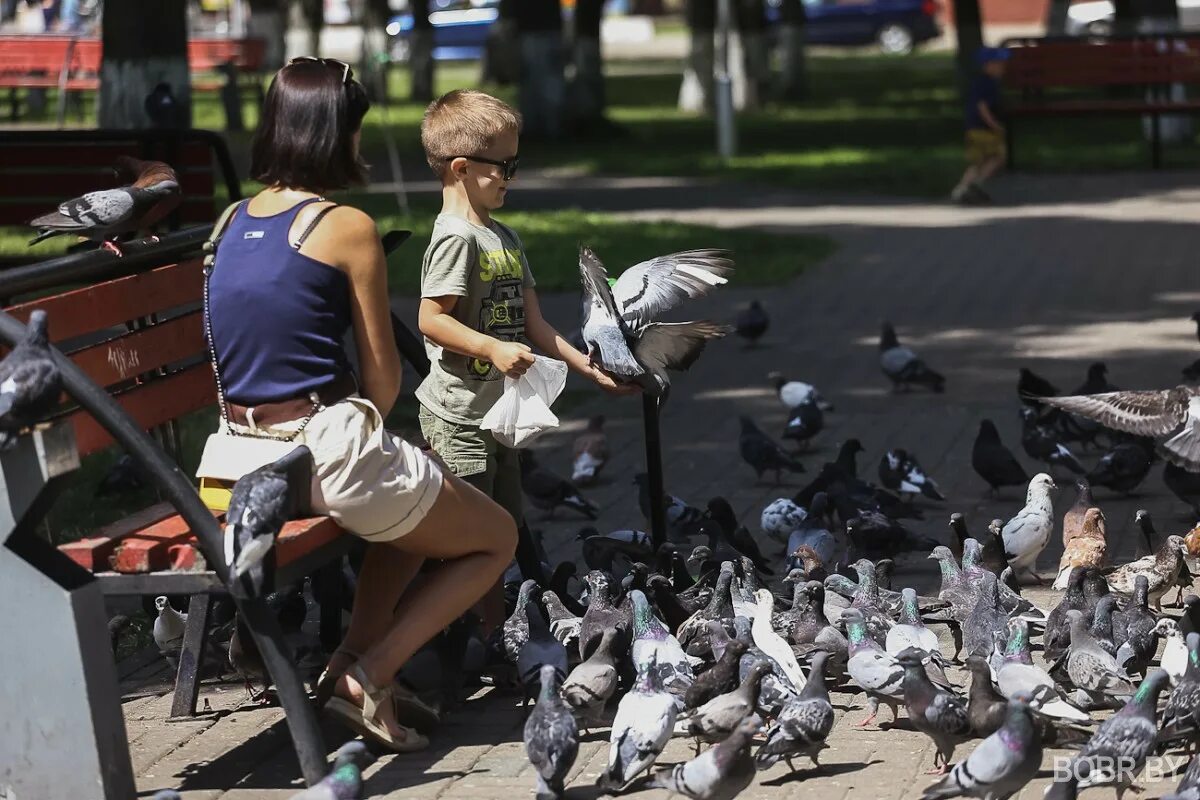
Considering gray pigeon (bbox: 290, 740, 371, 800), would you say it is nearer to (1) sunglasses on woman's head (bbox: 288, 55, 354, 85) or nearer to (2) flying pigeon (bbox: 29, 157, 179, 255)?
(1) sunglasses on woman's head (bbox: 288, 55, 354, 85)

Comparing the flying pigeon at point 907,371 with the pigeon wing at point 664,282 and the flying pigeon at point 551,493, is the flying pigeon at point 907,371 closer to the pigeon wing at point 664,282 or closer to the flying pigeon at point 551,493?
the flying pigeon at point 551,493

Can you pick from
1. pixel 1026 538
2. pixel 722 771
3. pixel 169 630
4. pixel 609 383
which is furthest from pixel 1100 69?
pixel 722 771

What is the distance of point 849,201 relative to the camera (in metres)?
19.3

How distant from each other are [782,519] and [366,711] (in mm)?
2949

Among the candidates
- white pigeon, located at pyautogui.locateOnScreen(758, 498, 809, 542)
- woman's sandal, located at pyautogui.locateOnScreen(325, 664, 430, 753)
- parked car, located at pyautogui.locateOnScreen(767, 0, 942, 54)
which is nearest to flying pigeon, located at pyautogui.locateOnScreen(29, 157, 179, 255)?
woman's sandal, located at pyautogui.locateOnScreen(325, 664, 430, 753)

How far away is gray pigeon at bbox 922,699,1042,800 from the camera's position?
426cm

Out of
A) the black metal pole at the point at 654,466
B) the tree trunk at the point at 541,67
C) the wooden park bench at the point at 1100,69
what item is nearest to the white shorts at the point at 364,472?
the black metal pole at the point at 654,466

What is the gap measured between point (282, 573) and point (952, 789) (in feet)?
5.79

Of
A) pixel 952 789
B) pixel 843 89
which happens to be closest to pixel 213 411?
pixel 952 789

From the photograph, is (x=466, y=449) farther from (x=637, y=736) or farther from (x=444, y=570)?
(x=637, y=736)

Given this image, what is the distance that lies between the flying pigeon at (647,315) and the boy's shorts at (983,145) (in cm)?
1264

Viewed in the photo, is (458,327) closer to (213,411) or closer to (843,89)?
(213,411)

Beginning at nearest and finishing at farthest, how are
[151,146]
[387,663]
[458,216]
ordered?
[387,663] → [458,216] → [151,146]

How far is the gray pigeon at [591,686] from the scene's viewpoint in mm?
4977
